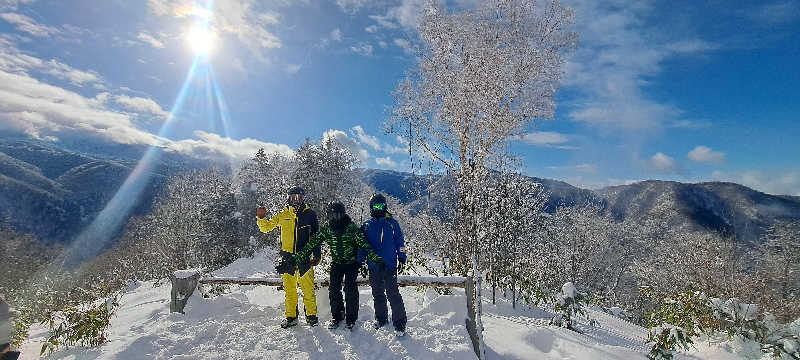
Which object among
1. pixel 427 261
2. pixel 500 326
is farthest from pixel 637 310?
pixel 500 326

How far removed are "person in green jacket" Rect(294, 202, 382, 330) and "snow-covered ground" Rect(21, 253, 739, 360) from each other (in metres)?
0.30

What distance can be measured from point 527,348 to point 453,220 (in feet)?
15.0

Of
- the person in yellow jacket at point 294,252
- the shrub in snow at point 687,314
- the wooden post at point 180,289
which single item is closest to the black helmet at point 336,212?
the person in yellow jacket at point 294,252

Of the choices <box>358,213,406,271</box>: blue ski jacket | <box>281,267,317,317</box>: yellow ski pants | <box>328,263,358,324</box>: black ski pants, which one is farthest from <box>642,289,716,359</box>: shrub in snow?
<box>281,267,317,317</box>: yellow ski pants

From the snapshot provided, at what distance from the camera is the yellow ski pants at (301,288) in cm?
596

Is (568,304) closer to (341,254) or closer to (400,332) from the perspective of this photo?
(400,332)

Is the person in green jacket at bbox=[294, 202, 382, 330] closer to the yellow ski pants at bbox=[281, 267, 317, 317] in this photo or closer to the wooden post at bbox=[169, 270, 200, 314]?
the yellow ski pants at bbox=[281, 267, 317, 317]

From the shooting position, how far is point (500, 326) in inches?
250

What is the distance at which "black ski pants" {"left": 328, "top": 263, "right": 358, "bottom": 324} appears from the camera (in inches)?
227

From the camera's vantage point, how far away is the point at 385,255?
5527 mm

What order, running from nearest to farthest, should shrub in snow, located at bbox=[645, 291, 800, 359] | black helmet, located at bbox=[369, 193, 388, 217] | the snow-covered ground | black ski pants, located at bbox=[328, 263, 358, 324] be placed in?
the snow-covered ground
shrub in snow, located at bbox=[645, 291, 800, 359]
black helmet, located at bbox=[369, 193, 388, 217]
black ski pants, located at bbox=[328, 263, 358, 324]

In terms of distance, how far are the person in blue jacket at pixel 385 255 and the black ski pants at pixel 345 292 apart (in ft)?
0.88

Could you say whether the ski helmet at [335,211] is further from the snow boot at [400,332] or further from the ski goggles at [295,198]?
the snow boot at [400,332]

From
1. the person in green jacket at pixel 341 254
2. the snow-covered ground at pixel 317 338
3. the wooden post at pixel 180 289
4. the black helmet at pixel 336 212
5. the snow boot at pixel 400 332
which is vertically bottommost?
the snow-covered ground at pixel 317 338
